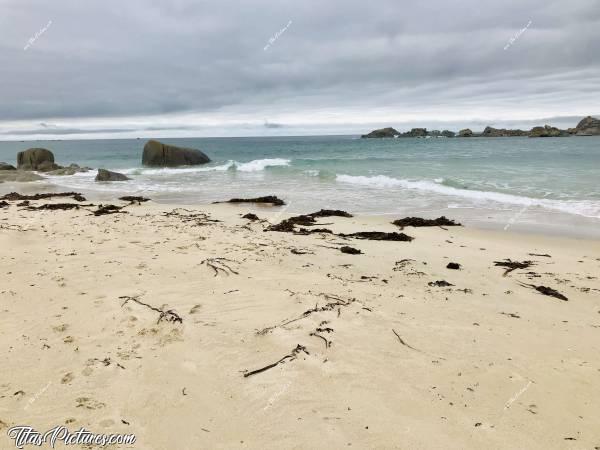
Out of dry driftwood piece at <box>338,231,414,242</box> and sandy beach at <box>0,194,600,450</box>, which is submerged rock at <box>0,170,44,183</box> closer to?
sandy beach at <box>0,194,600,450</box>

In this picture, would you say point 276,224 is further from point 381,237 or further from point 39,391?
point 39,391

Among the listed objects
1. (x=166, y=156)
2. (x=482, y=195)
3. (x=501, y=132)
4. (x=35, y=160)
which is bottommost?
(x=482, y=195)

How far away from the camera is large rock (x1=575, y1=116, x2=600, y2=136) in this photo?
317 feet

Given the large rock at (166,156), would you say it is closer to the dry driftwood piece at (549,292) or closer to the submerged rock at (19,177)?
the submerged rock at (19,177)

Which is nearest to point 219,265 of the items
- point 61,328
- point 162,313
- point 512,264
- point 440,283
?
point 162,313

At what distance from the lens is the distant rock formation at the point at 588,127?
9669 centimetres

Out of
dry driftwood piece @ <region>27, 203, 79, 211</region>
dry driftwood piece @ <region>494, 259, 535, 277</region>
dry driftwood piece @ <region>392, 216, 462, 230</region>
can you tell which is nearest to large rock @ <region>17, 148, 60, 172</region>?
dry driftwood piece @ <region>27, 203, 79, 211</region>

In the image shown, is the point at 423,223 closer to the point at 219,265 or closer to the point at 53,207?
the point at 219,265

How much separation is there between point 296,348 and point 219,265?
273 cm

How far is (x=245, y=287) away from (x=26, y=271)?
3086 mm

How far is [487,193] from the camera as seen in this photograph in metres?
→ 15.7

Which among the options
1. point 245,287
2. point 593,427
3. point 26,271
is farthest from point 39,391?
point 593,427

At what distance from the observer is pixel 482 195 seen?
15.4 metres

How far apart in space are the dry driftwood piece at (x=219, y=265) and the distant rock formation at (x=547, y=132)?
115389 millimetres
